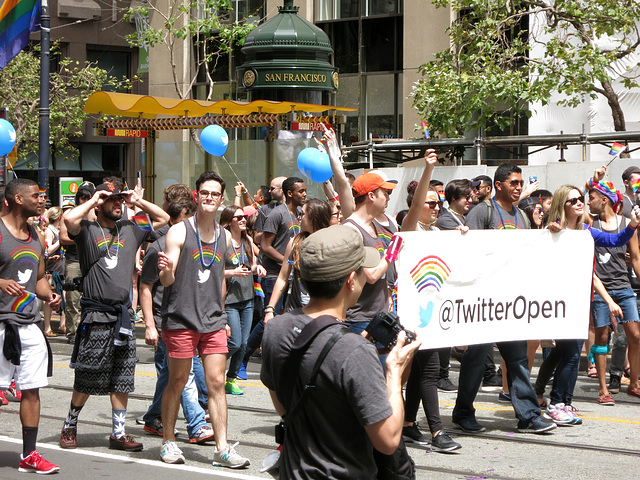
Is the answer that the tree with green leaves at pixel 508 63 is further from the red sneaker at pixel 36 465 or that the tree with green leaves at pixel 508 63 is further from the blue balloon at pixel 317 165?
the red sneaker at pixel 36 465

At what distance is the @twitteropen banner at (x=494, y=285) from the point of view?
273 inches

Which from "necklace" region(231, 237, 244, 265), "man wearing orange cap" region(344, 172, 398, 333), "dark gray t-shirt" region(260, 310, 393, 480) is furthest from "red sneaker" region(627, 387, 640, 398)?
"dark gray t-shirt" region(260, 310, 393, 480)

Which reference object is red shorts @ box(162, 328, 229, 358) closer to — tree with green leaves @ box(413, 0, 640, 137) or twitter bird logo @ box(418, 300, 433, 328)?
twitter bird logo @ box(418, 300, 433, 328)

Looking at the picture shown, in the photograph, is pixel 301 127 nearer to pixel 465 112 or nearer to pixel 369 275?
pixel 465 112

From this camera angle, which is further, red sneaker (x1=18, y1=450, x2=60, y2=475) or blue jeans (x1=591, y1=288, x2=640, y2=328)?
blue jeans (x1=591, y1=288, x2=640, y2=328)

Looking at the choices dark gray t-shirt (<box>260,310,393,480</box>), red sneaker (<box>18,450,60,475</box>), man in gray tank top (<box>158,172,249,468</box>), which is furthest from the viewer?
man in gray tank top (<box>158,172,249,468</box>)

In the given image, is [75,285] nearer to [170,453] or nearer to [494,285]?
[170,453]

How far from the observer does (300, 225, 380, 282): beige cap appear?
3152 millimetres

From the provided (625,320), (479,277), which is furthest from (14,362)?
(625,320)

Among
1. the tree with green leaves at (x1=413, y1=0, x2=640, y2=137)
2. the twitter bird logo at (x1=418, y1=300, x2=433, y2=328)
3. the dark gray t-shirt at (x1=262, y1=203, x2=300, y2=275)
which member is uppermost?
the tree with green leaves at (x1=413, y1=0, x2=640, y2=137)

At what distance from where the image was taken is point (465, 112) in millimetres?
15531

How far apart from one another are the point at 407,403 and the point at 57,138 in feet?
90.6

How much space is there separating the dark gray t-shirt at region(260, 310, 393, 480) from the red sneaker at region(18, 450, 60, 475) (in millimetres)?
3560

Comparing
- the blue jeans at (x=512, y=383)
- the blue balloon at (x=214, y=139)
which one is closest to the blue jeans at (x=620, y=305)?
the blue jeans at (x=512, y=383)
